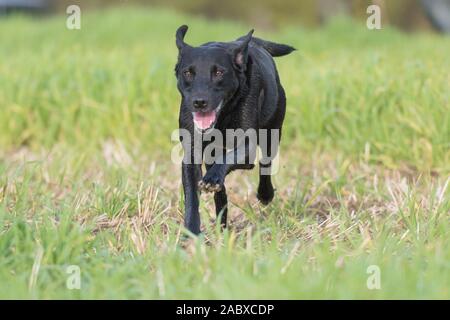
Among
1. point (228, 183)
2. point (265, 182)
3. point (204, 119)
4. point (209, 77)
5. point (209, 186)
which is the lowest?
point (228, 183)

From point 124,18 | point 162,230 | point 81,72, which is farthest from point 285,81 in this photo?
point 124,18

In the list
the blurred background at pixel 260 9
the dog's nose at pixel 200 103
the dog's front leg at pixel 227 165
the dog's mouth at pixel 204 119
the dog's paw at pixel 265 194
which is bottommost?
the dog's paw at pixel 265 194

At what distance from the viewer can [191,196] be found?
188 inches

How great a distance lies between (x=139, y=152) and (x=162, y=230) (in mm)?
3360

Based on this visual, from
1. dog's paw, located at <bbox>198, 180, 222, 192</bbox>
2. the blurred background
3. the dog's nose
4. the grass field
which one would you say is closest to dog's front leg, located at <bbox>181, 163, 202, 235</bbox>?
the grass field

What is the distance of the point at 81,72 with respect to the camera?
9164mm

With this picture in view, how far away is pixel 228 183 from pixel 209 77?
→ 2.27 meters

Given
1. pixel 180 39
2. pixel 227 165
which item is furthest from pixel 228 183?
pixel 227 165

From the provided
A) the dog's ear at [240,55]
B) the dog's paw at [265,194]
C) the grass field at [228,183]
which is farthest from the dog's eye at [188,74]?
the dog's paw at [265,194]

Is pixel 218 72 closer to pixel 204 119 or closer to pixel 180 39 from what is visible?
pixel 204 119

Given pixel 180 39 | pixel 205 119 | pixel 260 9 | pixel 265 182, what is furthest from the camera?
pixel 260 9

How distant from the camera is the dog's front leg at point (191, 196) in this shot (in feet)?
15.3

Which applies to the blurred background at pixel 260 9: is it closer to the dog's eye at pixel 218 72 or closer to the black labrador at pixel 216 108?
the black labrador at pixel 216 108
